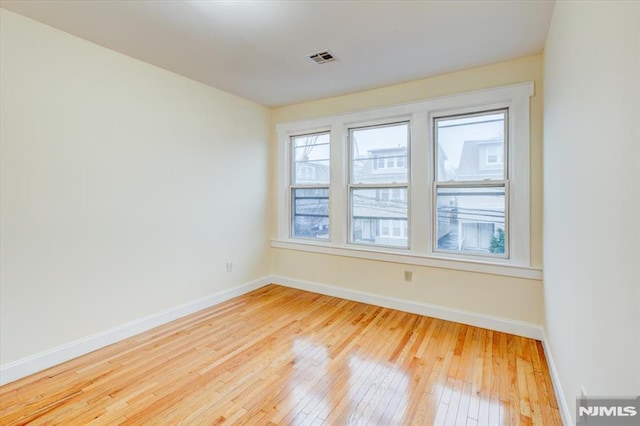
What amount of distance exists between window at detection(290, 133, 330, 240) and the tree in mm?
2020

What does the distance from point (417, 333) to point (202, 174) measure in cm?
291

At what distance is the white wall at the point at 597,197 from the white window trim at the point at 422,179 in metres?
0.78

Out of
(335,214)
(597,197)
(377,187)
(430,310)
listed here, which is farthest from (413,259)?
(597,197)

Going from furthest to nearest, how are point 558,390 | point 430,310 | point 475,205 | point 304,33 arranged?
1. point 430,310
2. point 475,205
3. point 304,33
4. point 558,390

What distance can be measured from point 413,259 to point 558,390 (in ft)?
5.52

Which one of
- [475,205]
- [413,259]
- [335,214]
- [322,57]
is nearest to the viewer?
[322,57]

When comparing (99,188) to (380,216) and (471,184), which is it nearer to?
(380,216)

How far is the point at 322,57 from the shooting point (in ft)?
9.21

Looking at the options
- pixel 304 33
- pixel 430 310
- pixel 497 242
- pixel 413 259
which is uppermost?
pixel 304 33

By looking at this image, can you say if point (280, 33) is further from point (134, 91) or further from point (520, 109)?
point (520, 109)

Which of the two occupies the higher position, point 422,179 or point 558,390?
point 422,179

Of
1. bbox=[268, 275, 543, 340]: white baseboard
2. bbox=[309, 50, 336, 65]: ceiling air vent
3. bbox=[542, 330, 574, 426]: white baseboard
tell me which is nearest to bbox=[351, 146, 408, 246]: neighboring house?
bbox=[268, 275, 543, 340]: white baseboard

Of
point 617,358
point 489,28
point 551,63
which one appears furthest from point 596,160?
point 489,28

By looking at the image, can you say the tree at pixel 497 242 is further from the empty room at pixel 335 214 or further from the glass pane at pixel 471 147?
the glass pane at pixel 471 147
